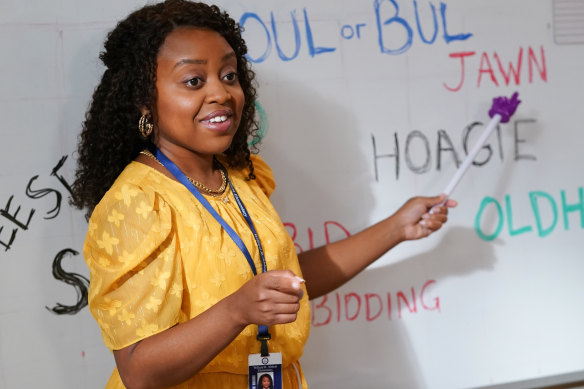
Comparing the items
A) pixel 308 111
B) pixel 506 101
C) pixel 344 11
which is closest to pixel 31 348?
pixel 308 111

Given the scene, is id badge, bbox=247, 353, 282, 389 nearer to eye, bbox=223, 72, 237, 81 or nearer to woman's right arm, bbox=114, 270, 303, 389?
woman's right arm, bbox=114, 270, 303, 389

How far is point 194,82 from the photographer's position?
82 centimetres

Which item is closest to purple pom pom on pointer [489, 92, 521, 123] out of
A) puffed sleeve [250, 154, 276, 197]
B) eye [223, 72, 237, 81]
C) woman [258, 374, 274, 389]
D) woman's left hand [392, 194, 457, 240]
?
woman's left hand [392, 194, 457, 240]

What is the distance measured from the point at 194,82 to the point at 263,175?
25cm

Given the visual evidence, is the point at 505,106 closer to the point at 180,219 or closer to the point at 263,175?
the point at 263,175

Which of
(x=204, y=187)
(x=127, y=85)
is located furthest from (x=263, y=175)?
(x=127, y=85)

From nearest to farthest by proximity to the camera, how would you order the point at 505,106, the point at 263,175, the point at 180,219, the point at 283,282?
the point at 283,282 → the point at 180,219 → the point at 263,175 → the point at 505,106

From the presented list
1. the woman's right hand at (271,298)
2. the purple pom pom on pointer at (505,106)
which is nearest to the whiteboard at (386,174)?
the purple pom pom on pointer at (505,106)

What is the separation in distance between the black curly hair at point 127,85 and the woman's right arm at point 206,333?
253 mm

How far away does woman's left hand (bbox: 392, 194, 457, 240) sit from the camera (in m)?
1.09

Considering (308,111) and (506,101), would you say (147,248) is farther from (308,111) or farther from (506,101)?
(506,101)

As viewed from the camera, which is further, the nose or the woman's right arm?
the nose

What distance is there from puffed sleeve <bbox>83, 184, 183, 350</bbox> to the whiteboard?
29cm

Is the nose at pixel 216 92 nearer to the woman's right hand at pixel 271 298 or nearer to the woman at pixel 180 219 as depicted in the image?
the woman at pixel 180 219
